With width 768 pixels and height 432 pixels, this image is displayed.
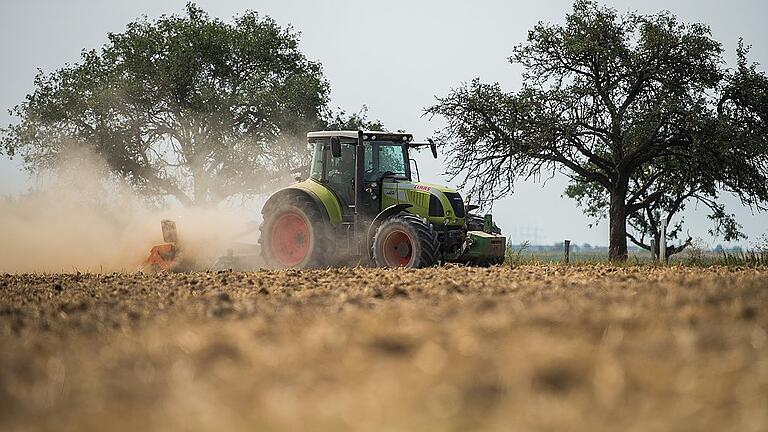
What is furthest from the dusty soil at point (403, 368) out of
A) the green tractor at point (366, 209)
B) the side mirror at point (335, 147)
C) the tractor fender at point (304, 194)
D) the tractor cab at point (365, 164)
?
the tractor cab at point (365, 164)

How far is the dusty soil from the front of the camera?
130 inches

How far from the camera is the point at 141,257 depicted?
17922 mm

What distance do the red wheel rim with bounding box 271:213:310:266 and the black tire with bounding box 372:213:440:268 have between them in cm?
160

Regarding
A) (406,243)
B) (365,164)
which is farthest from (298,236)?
(406,243)

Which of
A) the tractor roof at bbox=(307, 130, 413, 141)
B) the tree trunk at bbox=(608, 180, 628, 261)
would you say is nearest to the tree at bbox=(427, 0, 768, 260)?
the tree trunk at bbox=(608, 180, 628, 261)

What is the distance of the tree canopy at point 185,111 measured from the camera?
100.0ft

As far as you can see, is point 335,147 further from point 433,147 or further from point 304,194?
point 433,147

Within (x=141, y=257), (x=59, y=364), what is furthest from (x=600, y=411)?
(x=141, y=257)

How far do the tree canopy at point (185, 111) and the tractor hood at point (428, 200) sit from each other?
52.7 ft

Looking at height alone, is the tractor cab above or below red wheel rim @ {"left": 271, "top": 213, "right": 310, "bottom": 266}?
above

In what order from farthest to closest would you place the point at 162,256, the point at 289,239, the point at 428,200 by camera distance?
the point at 162,256
the point at 289,239
the point at 428,200

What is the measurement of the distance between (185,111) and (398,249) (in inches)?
699

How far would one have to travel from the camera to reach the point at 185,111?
3042 cm

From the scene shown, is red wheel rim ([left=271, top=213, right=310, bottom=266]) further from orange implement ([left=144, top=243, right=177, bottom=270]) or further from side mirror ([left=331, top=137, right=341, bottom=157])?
orange implement ([left=144, top=243, right=177, bottom=270])
